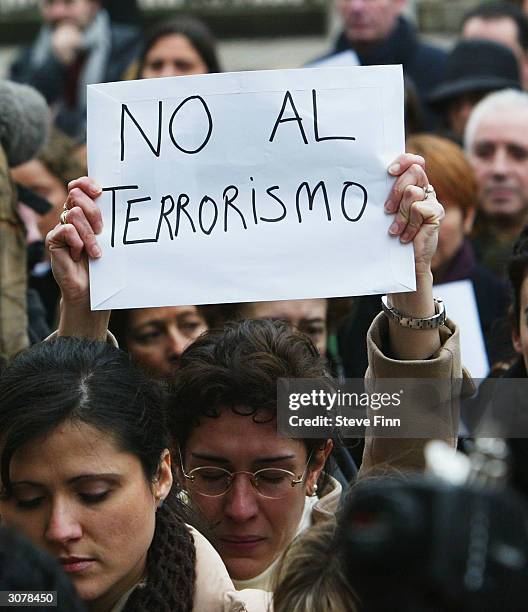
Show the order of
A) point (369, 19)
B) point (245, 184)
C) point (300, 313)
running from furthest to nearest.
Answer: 1. point (369, 19)
2. point (300, 313)
3. point (245, 184)

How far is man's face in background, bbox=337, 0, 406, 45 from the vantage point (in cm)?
676

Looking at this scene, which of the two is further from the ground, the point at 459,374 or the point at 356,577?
the point at 459,374

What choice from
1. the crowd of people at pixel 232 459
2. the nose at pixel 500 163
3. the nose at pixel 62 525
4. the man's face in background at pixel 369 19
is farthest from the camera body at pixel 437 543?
the man's face in background at pixel 369 19

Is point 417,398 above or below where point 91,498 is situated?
above

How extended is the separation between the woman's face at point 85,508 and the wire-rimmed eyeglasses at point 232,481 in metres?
0.31

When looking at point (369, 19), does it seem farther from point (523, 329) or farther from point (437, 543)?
point (437, 543)

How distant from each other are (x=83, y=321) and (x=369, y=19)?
13.6 ft

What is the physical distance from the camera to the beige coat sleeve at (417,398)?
2.84 metres

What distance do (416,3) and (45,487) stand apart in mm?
9446

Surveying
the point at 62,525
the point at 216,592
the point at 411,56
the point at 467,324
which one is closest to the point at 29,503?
the point at 62,525

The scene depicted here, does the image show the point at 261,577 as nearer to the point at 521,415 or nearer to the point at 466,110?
the point at 521,415

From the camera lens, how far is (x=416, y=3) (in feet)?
37.5

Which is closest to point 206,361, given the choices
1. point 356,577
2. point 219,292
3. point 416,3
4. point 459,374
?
point 219,292

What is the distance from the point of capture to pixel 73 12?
755 centimetres
